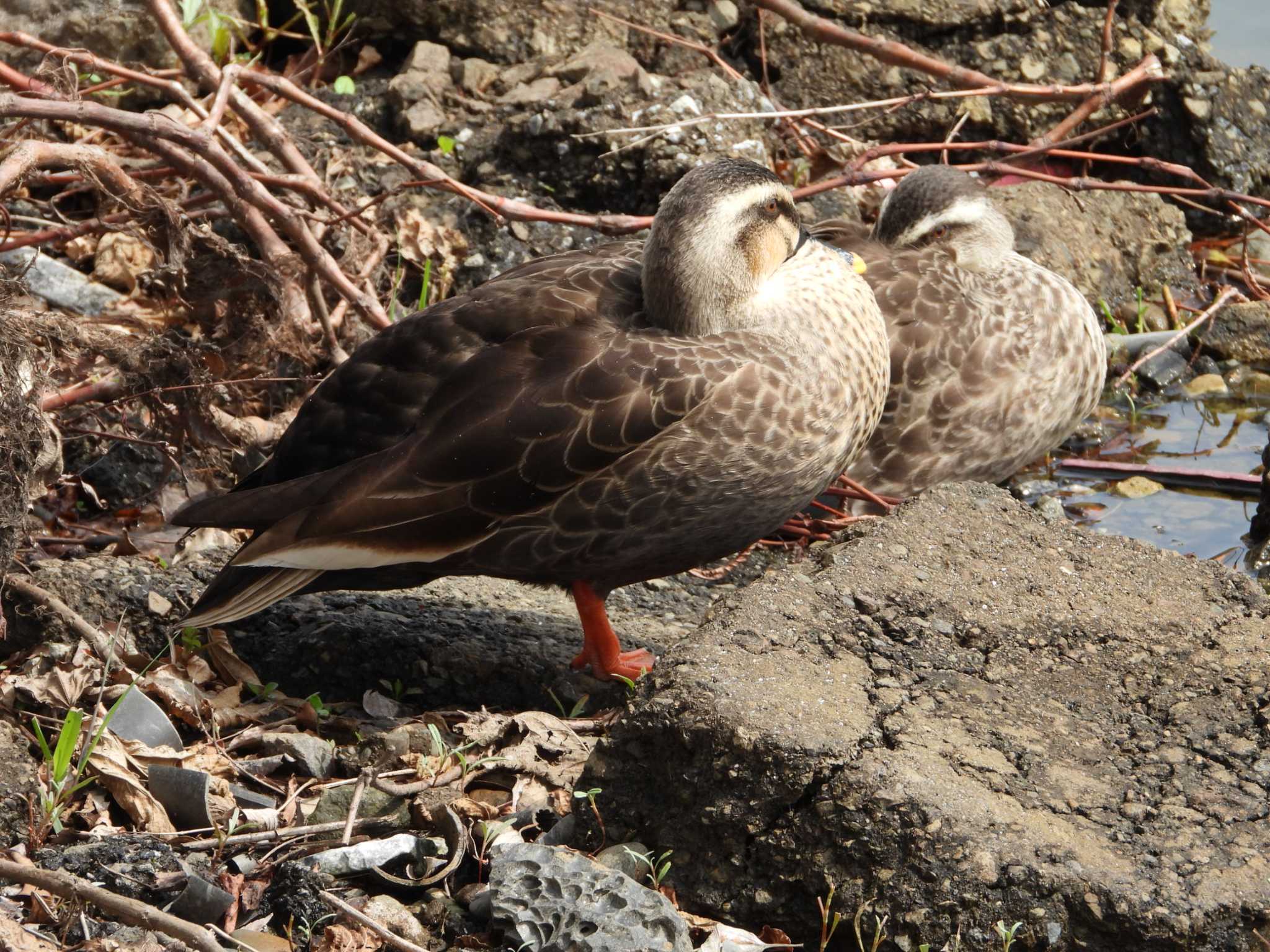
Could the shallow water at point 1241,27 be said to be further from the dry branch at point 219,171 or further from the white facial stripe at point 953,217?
the dry branch at point 219,171

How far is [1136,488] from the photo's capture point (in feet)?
17.6

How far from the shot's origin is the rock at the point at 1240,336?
6250mm

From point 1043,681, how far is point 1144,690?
18 cm

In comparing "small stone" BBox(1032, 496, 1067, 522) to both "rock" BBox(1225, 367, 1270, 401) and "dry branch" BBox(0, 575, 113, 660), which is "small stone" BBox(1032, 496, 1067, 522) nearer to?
"rock" BBox(1225, 367, 1270, 401)

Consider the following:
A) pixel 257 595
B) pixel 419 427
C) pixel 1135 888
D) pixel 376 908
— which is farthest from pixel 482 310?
pixel 1135 888

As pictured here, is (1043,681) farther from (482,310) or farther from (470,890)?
(482,310)

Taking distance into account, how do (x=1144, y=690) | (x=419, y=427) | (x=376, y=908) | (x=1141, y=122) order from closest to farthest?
(x=376, y=908) → (x=1144, y=690) → (x=419, y=427) → (x=1141, y=122)

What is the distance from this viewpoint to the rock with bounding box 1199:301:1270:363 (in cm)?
625

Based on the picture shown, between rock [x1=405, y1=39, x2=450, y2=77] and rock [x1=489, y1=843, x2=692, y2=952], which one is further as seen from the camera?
rock [x1=405, y1=39, x2=450, y2=77]

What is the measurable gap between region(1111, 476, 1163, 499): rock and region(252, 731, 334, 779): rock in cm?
310

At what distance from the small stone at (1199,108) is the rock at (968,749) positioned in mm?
4009

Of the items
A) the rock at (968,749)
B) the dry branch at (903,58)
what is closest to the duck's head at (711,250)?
the rock at (968,749)

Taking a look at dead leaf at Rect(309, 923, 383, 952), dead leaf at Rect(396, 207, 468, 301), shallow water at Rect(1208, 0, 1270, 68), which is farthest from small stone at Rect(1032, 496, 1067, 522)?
shallow water at Rect(1208, 0, 1270, 68)

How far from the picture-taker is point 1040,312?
490cm
